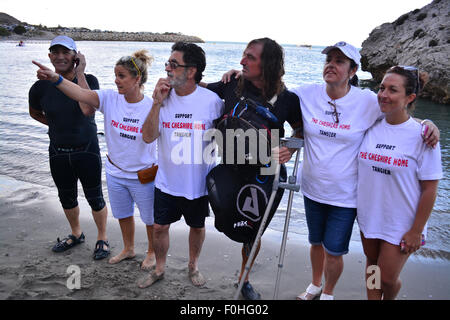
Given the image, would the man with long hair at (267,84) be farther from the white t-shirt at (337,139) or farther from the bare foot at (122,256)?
the bare foot at (122,256)

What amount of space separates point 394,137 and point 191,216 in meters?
2.08

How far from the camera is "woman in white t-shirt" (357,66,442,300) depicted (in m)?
2.79

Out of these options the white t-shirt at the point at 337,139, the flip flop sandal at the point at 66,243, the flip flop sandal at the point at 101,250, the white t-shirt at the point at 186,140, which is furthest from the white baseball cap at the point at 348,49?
the flip flop sandal at the point at 66,243

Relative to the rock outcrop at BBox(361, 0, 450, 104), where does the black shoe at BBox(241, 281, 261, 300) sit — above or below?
below

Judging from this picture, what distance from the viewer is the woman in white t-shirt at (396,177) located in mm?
Answer: 2785

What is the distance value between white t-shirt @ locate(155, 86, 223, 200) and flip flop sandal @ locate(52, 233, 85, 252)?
187cm

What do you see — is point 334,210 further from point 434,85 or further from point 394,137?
point 434,85

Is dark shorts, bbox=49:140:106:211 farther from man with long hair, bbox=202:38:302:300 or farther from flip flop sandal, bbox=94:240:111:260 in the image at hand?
man with long hair, bbox=202:38:302:300

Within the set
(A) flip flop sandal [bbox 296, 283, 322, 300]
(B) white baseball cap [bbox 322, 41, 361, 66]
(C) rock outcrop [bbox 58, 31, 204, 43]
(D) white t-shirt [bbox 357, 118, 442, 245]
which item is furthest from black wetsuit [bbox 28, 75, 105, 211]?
(C) rock outcrop [bbox 58, 31, 204, 43]

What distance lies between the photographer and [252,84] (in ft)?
11.0

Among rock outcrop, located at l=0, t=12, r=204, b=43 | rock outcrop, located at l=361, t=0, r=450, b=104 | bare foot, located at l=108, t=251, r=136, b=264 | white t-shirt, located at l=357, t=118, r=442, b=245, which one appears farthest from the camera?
rock outcrop, located at l=0, t=12, r=204, b=43

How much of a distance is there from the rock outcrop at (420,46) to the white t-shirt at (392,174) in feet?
63.1

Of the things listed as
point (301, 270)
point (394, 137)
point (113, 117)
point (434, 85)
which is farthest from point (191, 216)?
point (434, 85)

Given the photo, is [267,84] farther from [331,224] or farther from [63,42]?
[63,42]
